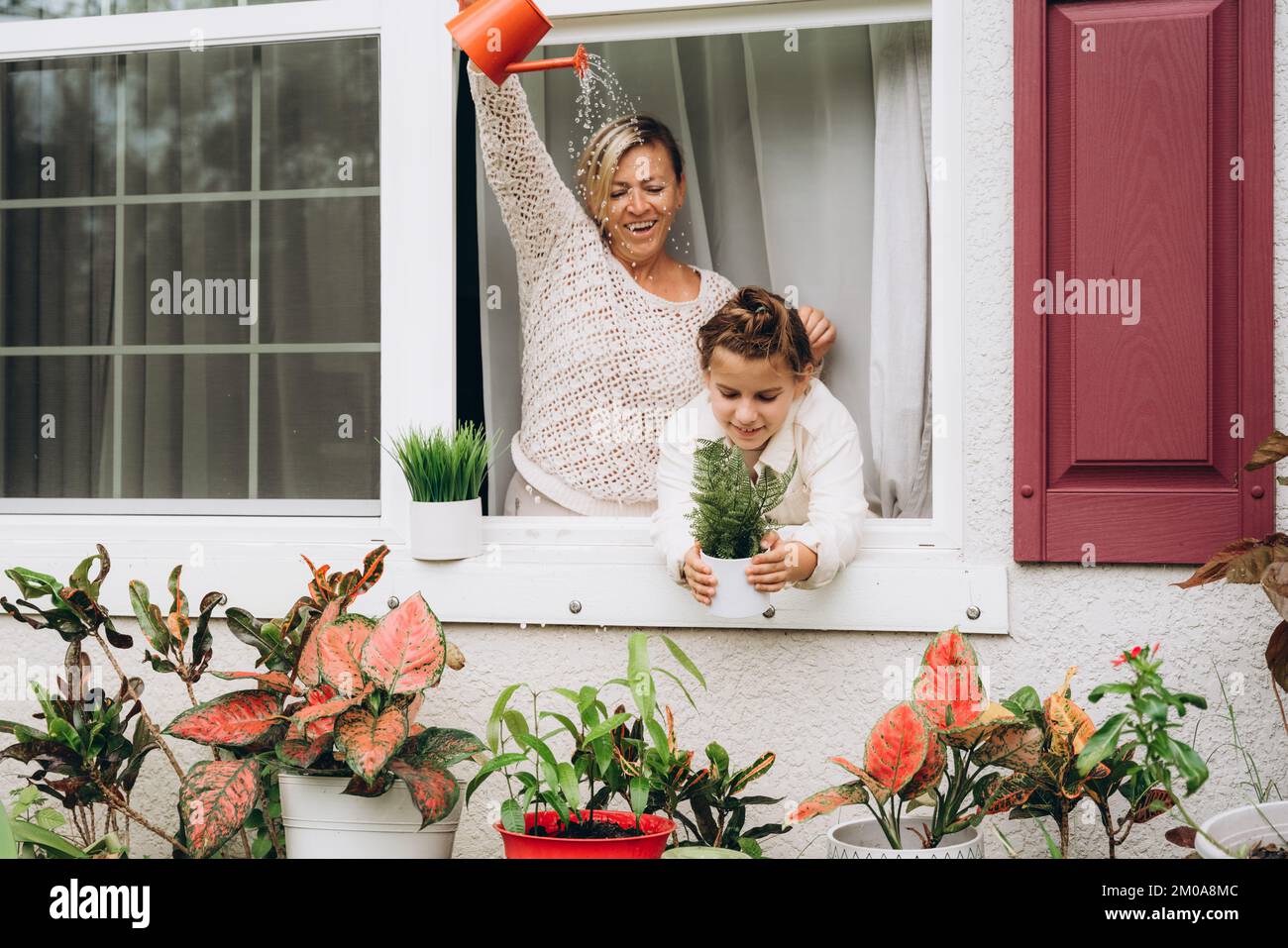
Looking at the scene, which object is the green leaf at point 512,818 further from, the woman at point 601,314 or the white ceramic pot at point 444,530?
the woman at point 601,314

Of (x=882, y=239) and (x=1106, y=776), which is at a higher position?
(x=882, y=239)

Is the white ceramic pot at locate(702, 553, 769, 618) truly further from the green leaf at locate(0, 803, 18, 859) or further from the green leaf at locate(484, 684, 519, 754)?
the green leaf at locate(0, 803, 18, 859)

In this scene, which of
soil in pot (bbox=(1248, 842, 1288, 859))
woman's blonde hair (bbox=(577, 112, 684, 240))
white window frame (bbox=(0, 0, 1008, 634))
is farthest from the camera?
woman's blonde hair (bbox=(577, 112, 684, 240))

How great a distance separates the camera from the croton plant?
7.39 feet

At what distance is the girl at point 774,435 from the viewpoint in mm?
2654

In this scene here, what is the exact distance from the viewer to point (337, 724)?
227 cm

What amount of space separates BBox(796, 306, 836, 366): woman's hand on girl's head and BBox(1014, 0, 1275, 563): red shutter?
1.78 feet

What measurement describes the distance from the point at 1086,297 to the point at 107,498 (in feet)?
7.97

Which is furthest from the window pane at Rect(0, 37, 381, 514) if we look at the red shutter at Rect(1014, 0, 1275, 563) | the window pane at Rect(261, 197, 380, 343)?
the red shutter at Rect(1014, 0, 1275, 563)

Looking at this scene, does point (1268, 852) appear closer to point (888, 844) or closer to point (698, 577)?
point (888, 844)

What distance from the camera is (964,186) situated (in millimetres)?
2680

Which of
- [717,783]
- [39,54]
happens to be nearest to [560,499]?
[717,783]
